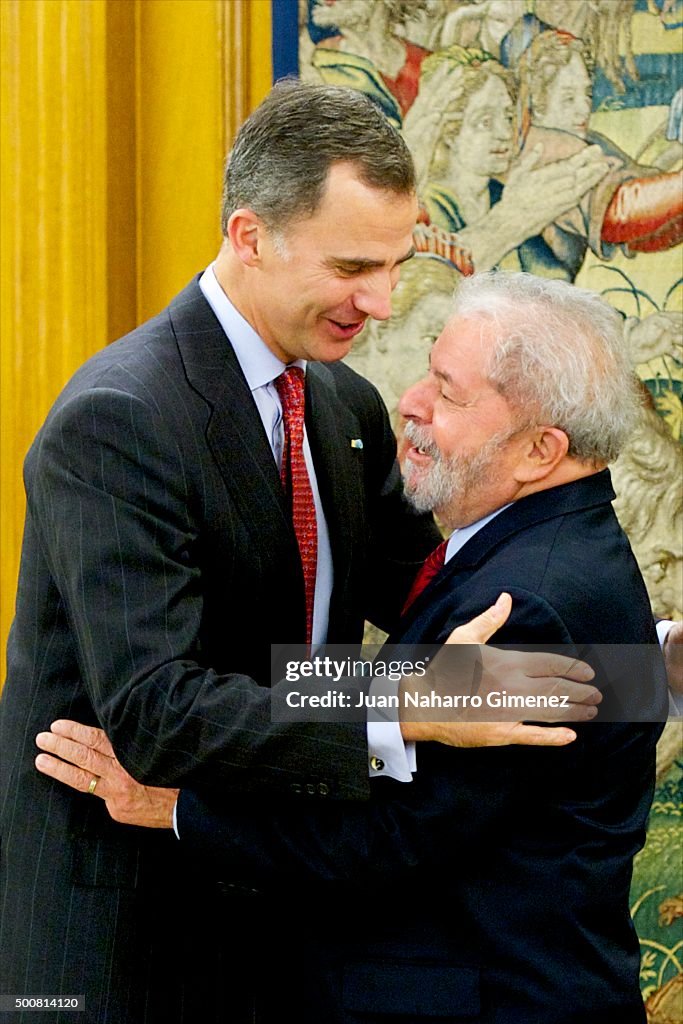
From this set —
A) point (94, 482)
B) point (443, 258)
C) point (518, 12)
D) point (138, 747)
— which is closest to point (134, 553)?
point (94, 482)

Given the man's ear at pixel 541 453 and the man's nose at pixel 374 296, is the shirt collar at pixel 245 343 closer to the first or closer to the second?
the man's nose at pixel 374 296

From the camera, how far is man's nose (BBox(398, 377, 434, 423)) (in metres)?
1.95

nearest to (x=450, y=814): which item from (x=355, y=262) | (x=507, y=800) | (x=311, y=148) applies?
(x=507, y=800)

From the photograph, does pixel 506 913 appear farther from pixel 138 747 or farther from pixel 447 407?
pixel 447 407

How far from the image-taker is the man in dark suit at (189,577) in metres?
1.69

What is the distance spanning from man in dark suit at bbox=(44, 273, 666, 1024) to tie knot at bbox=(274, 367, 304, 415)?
250 mm

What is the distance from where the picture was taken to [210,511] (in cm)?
183

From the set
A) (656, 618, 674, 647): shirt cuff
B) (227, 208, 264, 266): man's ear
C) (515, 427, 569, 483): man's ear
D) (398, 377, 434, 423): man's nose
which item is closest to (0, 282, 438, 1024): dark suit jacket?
(227, 208, 264, 266): man's ear

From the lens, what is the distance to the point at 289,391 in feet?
6.69

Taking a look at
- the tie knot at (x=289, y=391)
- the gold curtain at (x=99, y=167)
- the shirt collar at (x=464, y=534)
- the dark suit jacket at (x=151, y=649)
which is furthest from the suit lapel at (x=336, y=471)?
the gold curtain at (x=99, y=167)

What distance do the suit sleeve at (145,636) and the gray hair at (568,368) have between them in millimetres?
530

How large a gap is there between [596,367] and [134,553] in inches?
28.2

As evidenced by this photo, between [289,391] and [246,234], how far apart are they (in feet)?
0.87

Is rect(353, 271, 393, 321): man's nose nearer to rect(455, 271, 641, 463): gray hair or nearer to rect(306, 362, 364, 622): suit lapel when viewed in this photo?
rect(455, 271, 641, 463): gray hair
